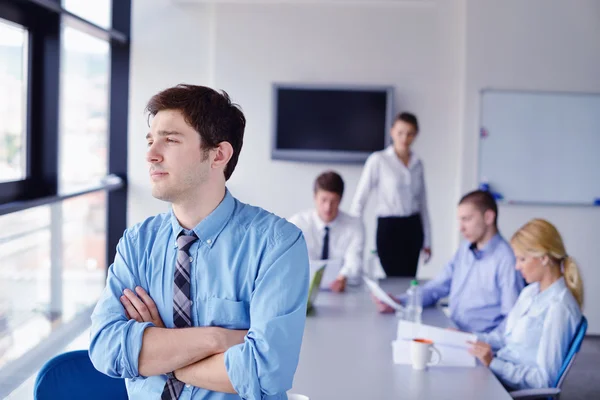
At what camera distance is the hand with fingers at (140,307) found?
1659 millimetres

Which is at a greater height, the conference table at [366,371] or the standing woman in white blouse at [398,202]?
the standing woman in white blouse at [398,202]

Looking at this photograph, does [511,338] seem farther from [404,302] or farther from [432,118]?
[432,118]

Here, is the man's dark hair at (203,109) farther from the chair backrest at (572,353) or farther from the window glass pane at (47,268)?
the window glass pane at (47,268)

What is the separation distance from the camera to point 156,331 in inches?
63.8

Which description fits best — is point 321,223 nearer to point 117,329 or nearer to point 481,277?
point 481,277

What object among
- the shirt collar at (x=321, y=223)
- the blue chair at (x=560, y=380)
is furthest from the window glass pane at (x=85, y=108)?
the blue chair at (x=560, y=380)

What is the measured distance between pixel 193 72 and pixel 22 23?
98.3 inches

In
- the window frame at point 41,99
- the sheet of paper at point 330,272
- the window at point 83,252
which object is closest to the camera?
the sheet of paper at point 330,272

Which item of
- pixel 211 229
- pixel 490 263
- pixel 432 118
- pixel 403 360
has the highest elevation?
pixel 432 118

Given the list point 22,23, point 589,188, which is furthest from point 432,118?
point 22,23

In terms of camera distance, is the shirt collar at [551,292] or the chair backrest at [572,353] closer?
the chair backrest at [572,353]

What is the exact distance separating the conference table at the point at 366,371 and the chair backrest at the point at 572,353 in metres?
0.33

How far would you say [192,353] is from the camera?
62.7 inches

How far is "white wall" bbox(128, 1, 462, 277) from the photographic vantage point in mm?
6430
